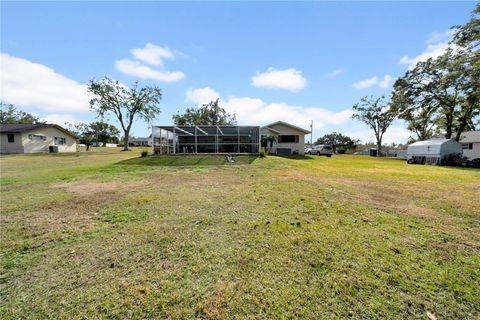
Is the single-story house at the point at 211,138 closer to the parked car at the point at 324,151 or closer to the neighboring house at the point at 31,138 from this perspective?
the parked car at the point at 324,151

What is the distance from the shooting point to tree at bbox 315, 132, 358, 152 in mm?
48719

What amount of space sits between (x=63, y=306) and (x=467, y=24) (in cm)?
2679

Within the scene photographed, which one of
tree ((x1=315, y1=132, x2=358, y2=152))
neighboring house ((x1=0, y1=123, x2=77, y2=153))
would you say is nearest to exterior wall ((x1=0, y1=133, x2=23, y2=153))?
neighboring house ((x1=0, y1=123, x2=77, y2=153))

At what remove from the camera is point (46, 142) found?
89.1ft

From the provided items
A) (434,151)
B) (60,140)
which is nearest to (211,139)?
(434,151)

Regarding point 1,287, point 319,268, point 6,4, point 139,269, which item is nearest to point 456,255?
point 319,268

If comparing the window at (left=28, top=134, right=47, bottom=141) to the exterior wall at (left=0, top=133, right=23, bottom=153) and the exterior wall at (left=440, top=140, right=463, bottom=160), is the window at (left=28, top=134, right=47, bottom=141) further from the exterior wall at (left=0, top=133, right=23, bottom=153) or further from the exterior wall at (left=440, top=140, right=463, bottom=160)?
the exterior wall at (left=440, top=140, right=463, bottom=160)

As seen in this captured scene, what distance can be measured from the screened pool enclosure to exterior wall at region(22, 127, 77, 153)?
1770 cm

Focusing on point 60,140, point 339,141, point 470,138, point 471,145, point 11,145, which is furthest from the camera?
point 339,141

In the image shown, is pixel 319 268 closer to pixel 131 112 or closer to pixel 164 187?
pixel 164 187

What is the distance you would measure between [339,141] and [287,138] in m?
30.9

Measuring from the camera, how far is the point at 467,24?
54.6ft

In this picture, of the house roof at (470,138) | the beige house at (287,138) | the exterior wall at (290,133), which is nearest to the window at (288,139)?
the beige house at (287,138)

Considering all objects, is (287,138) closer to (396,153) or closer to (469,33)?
(469,33)
